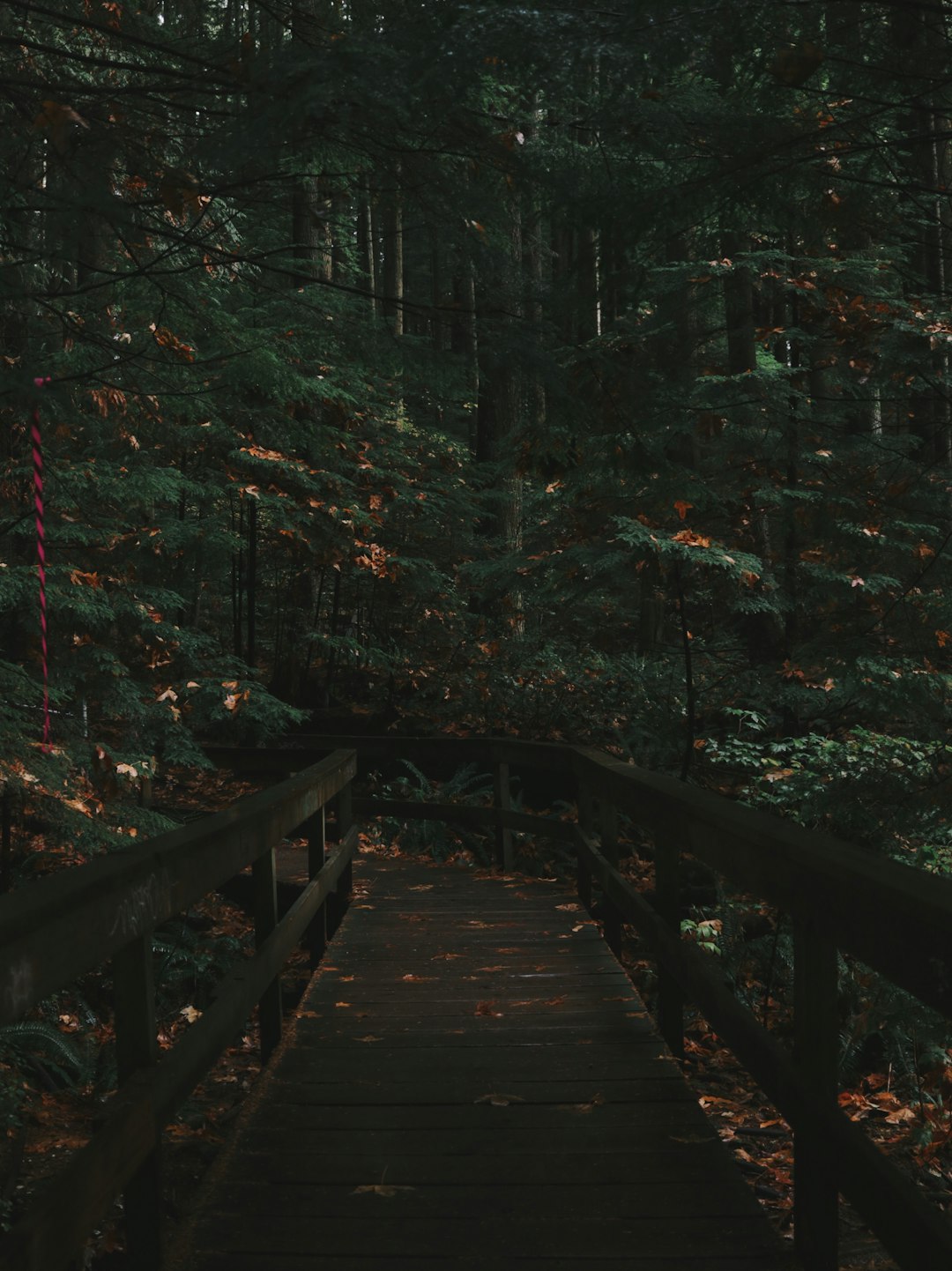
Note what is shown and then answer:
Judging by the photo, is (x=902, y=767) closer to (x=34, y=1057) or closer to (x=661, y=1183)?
(x=661, y=1183)

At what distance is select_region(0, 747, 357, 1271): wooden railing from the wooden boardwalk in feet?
1.38

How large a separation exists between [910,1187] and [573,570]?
32.4 feet

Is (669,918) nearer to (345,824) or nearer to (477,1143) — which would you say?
(477,1143)

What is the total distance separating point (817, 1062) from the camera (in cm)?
273

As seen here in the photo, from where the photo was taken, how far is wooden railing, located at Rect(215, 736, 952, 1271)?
6.95 ft

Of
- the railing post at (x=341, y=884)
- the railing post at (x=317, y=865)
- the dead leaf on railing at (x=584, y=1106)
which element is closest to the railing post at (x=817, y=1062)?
the dead leaf on railing at (x=584, y=1106)

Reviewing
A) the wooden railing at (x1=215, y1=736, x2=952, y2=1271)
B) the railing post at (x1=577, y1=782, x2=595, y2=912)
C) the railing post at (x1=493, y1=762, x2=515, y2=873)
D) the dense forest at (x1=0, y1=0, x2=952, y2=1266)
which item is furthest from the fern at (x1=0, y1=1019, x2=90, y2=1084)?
the railing post at (x1=493, y1=762, x2=515, y2=873)

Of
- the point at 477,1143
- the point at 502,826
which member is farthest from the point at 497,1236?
the point at 502,826

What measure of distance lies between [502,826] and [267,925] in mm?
5298

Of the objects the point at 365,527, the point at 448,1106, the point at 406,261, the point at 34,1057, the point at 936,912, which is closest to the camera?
the point at 936,912

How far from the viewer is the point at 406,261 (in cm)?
3872

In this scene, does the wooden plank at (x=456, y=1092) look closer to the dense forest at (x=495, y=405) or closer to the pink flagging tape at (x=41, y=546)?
the dense forest at (x=495, y=405)

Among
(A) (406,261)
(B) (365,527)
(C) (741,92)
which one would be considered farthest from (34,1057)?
(A) (406,261)

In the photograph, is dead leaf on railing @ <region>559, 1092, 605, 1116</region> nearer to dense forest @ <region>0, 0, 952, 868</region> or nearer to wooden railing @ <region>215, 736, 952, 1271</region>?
A: wooden railing @ <region>215, 736, 952, 1271</region>
